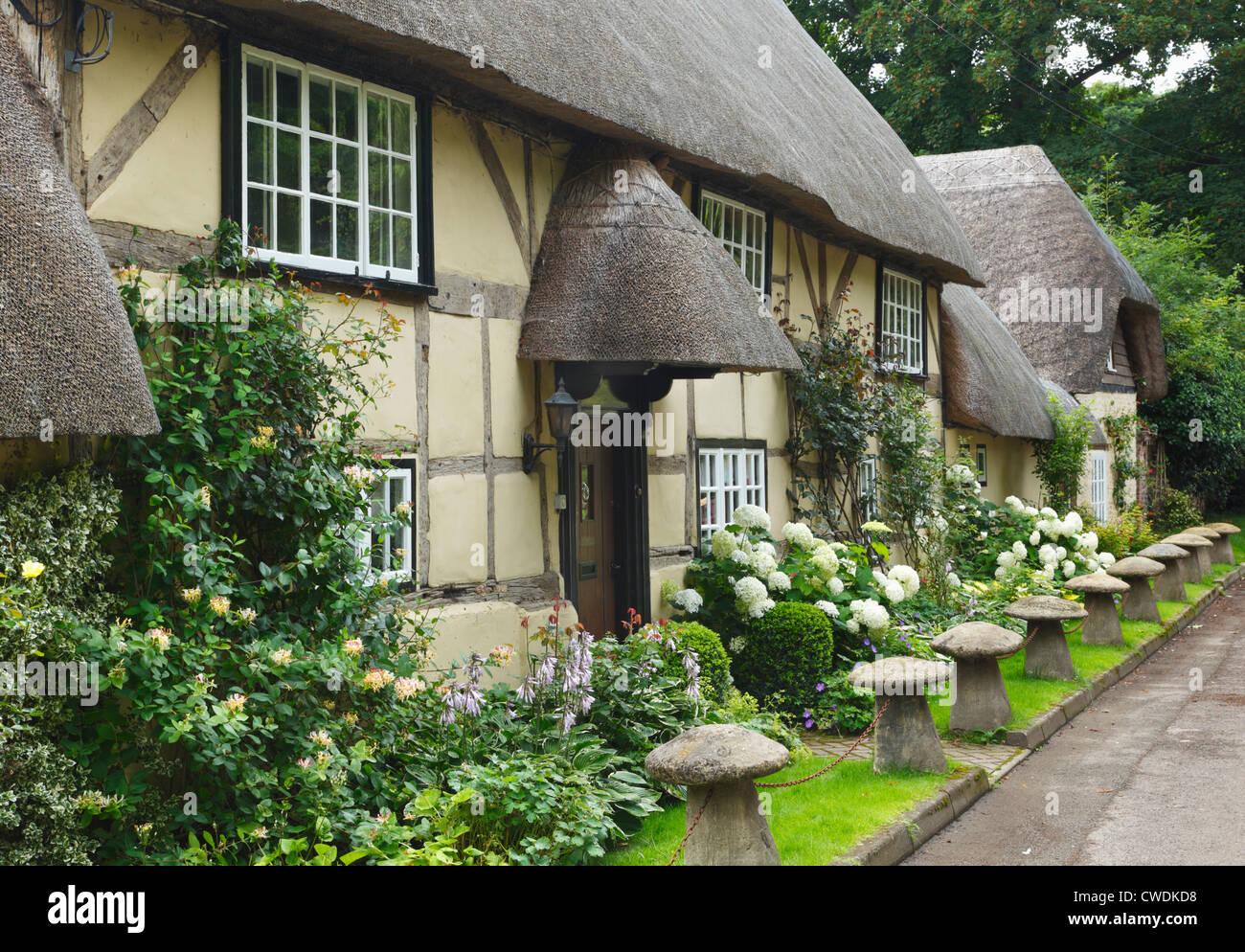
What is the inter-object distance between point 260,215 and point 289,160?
1.09 feet

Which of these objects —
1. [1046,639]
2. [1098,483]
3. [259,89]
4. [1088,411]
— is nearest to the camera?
[259,89]

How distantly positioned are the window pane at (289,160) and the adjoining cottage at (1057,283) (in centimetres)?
1535

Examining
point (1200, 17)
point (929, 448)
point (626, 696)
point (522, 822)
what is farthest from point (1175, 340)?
point (522, 822)

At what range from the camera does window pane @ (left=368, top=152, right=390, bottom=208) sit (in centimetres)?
558

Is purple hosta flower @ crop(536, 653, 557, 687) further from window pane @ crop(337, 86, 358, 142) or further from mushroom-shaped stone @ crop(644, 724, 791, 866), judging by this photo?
window pane @ crop(337, 86, 358, 142)

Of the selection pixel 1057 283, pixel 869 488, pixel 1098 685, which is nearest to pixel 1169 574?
pixel 869 488

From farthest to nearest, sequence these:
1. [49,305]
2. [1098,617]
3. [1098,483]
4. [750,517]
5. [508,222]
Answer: [1098,483]
[1098,617]
[750,517]
[508,222]
[49,305]

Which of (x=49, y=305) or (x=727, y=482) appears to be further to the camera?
(x=727, y=482)

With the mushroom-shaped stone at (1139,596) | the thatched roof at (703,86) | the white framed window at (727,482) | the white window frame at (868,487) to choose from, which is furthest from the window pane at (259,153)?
the mushroom-shaped stone at (1139,596)

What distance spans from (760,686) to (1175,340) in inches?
727

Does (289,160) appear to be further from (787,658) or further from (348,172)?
(787,658)

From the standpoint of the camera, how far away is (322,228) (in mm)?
5324

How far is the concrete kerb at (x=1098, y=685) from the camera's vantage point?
7.25 metres
